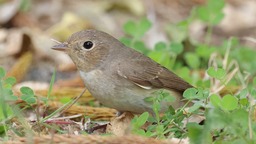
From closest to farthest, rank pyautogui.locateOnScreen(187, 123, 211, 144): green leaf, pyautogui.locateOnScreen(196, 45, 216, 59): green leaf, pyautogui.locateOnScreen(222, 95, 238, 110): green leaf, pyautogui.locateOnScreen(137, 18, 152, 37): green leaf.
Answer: pyautogui.locateOnScreen(187, 123, 211, 144): green leaf < pyautogui.locateOnScreen(222, 95, 238, 110): green leaf < pyautogui.locateOnScreen(137, 18, 152, 37): green leaf < pyautogui.locateOnScreen(196, 45, 216, 59): green leaf

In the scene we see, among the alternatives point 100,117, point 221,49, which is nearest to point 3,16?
point 221,49

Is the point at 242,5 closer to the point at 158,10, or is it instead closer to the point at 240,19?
the point at 240,19

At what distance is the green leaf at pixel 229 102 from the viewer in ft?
14.4

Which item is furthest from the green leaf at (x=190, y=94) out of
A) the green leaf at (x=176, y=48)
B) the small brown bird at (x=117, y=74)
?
the green leaf at (x=176, y=48)

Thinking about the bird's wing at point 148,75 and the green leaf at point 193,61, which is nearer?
the bird's wing at point 148,75

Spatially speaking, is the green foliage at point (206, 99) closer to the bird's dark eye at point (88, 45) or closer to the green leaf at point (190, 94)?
the green leaf at point (190, 94)

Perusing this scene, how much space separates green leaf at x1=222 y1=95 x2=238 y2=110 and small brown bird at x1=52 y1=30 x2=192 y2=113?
915 mm

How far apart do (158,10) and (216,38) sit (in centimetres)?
115

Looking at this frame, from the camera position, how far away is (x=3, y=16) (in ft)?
30.0

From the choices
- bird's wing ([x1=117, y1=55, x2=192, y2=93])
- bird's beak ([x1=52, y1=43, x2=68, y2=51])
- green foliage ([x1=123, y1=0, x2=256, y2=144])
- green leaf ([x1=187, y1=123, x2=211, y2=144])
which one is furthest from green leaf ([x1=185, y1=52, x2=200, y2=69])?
green leaf ([x1=187, y1=123, x2=211, y2=144])

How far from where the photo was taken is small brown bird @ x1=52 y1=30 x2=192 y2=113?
5227mm

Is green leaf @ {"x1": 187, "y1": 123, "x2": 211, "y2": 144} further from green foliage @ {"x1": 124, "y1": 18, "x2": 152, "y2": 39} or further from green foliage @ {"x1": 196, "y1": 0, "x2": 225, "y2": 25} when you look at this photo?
green foliage @ {"x1": 196, "y1": 0, "x2": 225, "y2": 25}

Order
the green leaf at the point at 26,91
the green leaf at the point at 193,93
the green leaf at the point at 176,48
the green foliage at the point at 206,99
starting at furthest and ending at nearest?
the green leaf at the point at 176,48
the green leaf at the point at 26,91
the green leaf at the point at 193,93
the green foliage at the point at 206,99

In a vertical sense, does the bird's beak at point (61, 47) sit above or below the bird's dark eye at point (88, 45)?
below
